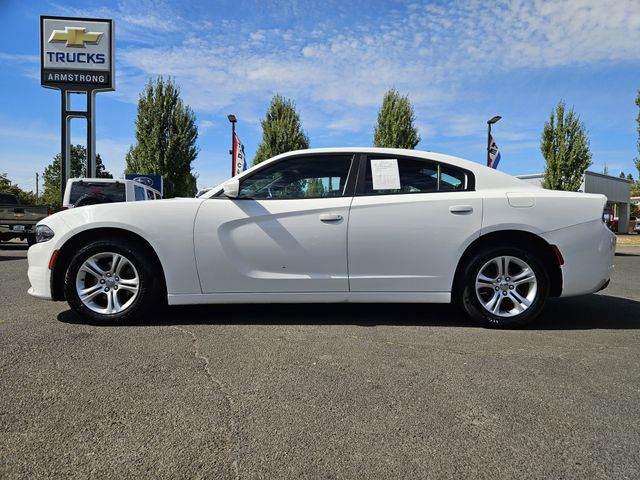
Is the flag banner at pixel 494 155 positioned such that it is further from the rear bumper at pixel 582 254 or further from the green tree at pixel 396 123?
the rear bumper at pixel 582 254

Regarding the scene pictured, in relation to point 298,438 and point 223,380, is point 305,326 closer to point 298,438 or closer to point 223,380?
point 223,380

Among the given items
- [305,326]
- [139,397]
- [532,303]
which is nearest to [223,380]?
[139,397]

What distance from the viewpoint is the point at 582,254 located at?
387 centimetres

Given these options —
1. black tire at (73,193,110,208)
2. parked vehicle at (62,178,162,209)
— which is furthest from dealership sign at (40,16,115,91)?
black tire at (73,193,110,208)

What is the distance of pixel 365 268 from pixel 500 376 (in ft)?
4.74

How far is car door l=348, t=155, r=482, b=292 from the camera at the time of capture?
3.83 metres

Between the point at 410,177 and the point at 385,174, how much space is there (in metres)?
0.23

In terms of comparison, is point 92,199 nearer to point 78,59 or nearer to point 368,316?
point 368,316

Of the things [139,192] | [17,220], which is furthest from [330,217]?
[17,220]

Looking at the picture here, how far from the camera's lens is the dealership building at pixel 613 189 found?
29.9m

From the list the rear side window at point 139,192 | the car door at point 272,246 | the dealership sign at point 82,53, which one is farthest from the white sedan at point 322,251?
the dealership sign at point 82,53

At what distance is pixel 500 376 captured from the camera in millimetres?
2756

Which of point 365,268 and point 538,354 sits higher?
point 365,268

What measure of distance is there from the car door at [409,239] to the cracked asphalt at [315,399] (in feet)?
1.38
